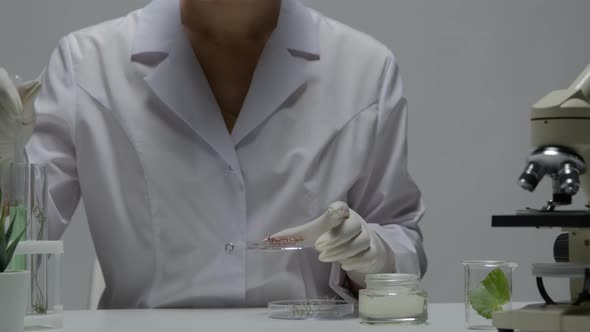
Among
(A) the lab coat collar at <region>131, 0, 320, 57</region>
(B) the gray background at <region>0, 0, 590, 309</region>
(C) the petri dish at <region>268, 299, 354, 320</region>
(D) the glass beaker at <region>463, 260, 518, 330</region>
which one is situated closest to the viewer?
(D) the glass beaker at <region>463, 260, 518, 330</region>

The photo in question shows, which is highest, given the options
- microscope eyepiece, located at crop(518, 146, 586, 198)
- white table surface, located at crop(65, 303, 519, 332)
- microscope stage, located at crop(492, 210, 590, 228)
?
microscope eyepiece, located at crop(518, 146, 586, 198)

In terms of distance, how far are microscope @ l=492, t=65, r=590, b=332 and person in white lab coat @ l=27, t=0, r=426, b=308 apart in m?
0.60

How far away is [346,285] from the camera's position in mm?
1827

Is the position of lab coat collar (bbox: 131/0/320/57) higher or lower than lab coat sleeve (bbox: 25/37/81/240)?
higher

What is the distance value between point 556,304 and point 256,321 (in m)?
0.48

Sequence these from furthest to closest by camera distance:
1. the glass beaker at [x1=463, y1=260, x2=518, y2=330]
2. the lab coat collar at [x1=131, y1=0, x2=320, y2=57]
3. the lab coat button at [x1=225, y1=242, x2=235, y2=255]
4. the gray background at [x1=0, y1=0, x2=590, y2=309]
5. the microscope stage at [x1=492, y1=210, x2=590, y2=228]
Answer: the gray background at [x1=0, y1=0, x2=590, y2=309]
the lab coat collar at [x1=131, y1=0, x2=320, y2=57]
the lab coat button at [x1=225, y1=242, x2=235, y2=255]
the glass beaker at [x1=463, y1=260, x2=518, y2=330]
the microscope stage at [x1=492, y1=210, x2=590, y2=228]

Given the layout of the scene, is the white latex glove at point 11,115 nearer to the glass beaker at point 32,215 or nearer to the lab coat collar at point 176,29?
the glass beaker at point 32,215

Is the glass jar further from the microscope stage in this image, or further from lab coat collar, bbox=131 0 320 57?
lab coat collar, bbox=131 0 320 57

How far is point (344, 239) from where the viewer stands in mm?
1554

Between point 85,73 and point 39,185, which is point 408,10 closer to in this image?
point 85,73

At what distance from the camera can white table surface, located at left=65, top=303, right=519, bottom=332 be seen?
136cm

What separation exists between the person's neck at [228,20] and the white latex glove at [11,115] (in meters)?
0.59

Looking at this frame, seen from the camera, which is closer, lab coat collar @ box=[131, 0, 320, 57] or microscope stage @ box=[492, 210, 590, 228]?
microscope stage @ box=[492, 210, 590, 228]

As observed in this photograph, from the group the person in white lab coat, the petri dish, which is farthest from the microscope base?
the person in white lab coat
